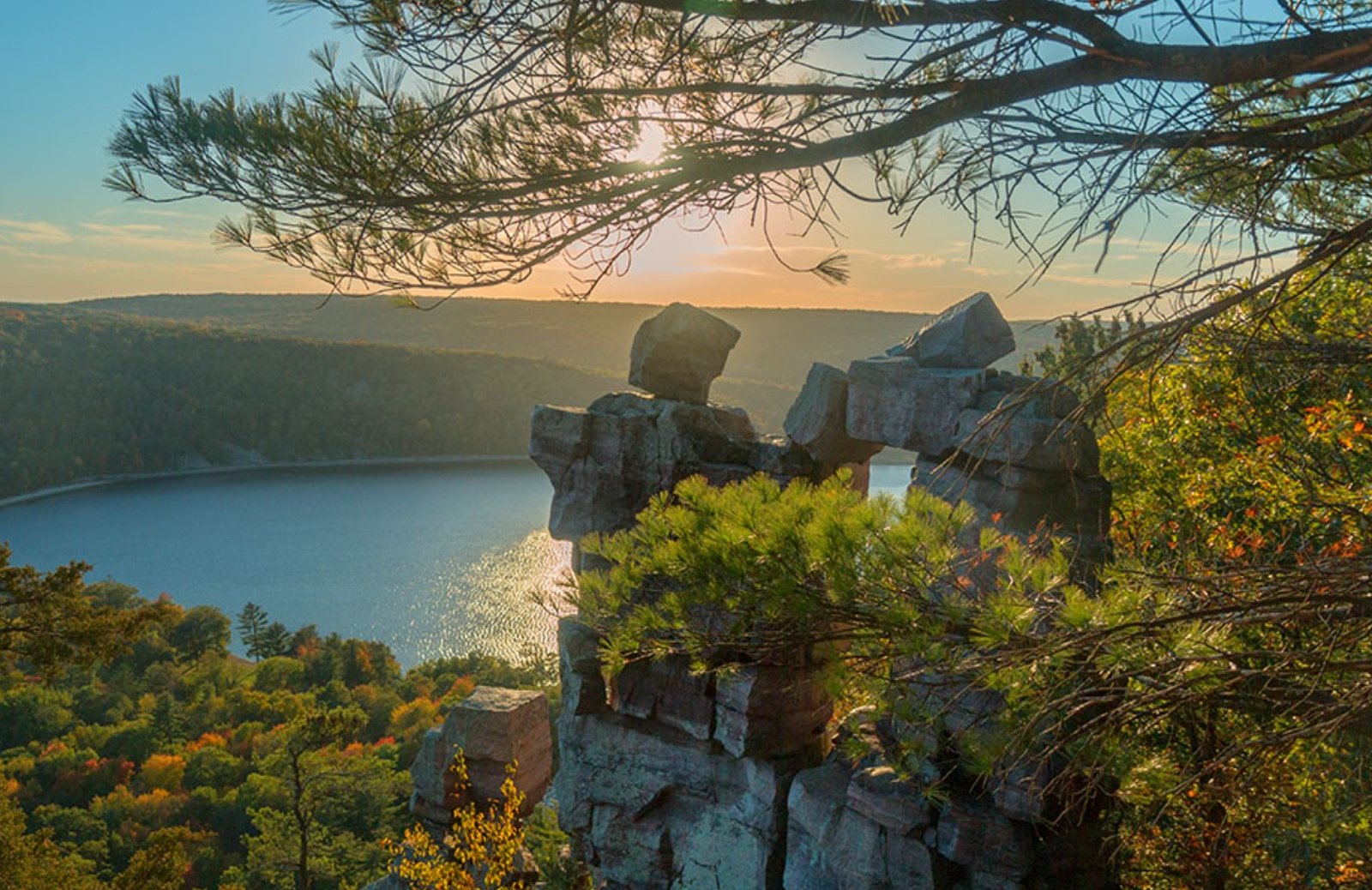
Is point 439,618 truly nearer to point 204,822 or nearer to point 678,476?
point 204,822

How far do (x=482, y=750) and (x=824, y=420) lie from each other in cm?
690

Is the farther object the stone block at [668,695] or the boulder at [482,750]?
the boulder at [482,750]

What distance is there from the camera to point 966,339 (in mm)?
8195

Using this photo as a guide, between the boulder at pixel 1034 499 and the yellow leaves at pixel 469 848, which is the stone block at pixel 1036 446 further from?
the yellow leaves at pixel 469 848

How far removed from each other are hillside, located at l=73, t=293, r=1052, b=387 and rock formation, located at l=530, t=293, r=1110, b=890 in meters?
34.8

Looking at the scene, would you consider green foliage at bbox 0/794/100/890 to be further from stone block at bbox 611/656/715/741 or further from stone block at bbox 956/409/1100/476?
stone block at bbox 956/409/1100/476

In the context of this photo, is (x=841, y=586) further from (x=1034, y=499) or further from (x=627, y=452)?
(x=627, y=452)

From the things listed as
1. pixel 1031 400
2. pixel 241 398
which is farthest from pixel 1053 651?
pixel 241 398

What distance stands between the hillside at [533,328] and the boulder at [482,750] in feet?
107

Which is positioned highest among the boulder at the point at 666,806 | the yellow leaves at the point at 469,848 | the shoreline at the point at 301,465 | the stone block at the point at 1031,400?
the stone block at the point at 1031,400

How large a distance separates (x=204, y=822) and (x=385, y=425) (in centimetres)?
5412

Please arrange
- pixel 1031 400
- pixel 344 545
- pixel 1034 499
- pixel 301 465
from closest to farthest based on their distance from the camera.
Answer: pixel 1031 400
pixel 1034 499
pixel 344 545
pixel 301 465

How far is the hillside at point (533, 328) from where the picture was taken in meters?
54.7

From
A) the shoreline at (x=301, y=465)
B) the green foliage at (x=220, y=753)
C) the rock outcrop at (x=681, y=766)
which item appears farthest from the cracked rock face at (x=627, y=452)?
the shoreline at (x=301, y=465)
